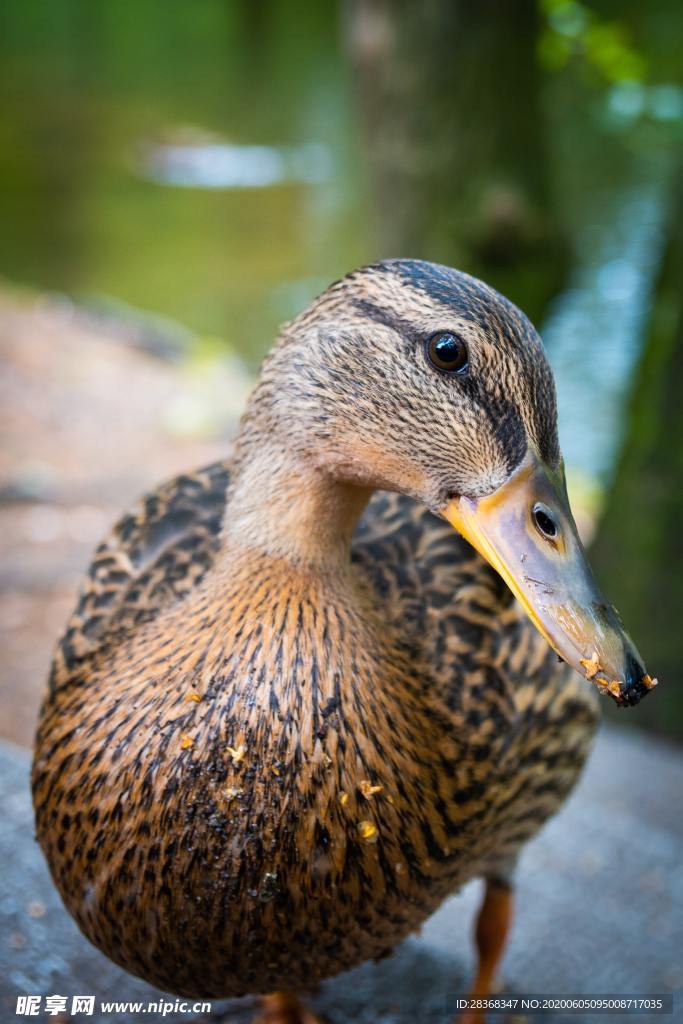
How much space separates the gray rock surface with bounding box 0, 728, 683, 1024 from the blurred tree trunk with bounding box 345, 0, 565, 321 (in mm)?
2512

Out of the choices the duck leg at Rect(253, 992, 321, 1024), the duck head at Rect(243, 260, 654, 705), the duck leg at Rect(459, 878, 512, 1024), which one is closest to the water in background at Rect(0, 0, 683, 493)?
the duck leg at Rect(459, 878, 512, 1024)

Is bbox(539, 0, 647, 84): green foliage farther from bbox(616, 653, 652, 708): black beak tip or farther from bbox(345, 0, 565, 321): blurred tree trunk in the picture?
bbox(616, 653, 652, 708): black beak tip

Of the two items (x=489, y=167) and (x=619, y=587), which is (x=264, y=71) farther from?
(x=619, y=587)

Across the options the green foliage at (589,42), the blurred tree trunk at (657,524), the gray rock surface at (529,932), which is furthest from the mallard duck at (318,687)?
the green foliage at (589,42)

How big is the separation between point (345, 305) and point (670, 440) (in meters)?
2.49

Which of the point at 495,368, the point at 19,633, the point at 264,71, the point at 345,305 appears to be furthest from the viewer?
the point at 264,71

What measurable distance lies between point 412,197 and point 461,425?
3.68m

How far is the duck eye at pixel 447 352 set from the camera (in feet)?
5.94

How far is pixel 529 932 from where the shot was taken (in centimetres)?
312

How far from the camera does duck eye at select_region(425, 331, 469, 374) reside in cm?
181

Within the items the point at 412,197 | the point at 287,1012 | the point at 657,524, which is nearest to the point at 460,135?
the point at 412,197

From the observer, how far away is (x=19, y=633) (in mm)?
4465

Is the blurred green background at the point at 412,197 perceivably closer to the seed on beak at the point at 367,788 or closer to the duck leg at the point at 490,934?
the duck leg at the point at 490,934

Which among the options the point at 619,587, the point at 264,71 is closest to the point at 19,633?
the point at 619,587
